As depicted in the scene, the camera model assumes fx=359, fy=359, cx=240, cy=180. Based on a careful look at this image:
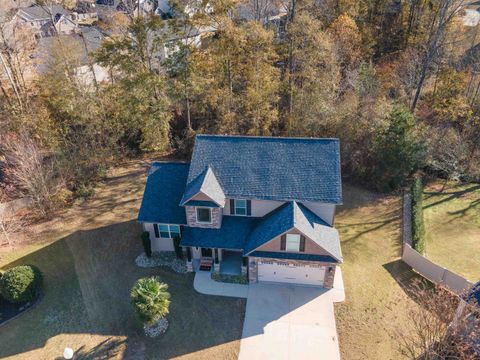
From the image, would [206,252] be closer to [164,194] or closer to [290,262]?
[164,194]

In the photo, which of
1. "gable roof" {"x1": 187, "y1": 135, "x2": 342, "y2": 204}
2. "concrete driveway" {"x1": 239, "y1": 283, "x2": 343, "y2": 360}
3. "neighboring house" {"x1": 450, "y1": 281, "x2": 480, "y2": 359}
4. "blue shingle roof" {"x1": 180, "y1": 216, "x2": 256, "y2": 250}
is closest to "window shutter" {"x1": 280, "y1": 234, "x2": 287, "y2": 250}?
"blue shingle roof" {"x1": 180, "y1": 216, "x2": 256, "y2": 250}

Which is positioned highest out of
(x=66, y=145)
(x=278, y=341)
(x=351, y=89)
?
(x=351, y=89)

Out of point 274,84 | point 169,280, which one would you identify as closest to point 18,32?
point 274,84

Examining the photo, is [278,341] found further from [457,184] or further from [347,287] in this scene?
[457,184]

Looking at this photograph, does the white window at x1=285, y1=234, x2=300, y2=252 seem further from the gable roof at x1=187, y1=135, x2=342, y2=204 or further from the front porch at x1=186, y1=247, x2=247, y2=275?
the front porch at x1=186, y1=247, x2=247, y2=275

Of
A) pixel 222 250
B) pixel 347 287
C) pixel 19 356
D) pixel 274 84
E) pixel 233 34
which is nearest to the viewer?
pixel 19 356

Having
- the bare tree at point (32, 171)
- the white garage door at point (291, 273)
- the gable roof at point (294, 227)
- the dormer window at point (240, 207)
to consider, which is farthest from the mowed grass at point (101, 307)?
the dormer window at point (240, 207)
